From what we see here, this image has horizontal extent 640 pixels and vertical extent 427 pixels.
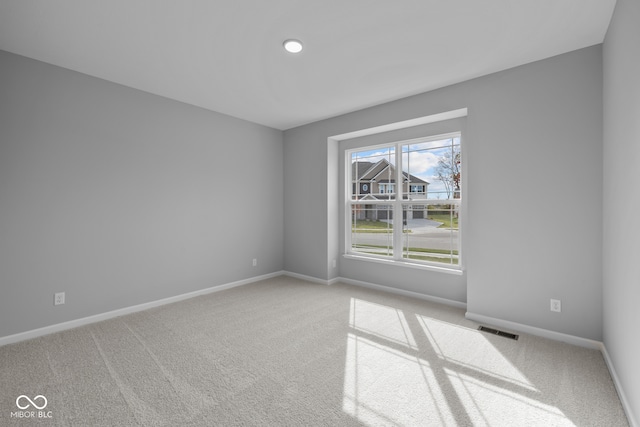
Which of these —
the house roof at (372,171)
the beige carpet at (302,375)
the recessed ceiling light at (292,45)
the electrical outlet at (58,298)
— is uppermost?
the recessed ceiling light at (292,45)

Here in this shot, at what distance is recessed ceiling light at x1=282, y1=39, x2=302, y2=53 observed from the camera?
7.92ft

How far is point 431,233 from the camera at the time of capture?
12.7 feet

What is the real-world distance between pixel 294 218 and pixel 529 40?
374 cm

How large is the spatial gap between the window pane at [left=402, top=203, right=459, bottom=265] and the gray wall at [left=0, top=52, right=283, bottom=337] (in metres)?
2.44

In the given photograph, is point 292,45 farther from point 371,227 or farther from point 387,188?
point 371,227

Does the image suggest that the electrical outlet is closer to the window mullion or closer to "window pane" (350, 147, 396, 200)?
"window pane" (350, 147, 396, 200)

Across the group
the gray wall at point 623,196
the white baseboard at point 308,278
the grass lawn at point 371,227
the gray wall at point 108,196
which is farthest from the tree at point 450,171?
the gray wall at point 108,196

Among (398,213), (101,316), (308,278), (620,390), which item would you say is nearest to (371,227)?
(398,213)

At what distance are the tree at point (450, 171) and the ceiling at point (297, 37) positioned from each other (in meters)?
0.89

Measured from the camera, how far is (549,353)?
241cm

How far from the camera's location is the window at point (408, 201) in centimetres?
370

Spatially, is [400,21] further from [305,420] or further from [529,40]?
[305,420]

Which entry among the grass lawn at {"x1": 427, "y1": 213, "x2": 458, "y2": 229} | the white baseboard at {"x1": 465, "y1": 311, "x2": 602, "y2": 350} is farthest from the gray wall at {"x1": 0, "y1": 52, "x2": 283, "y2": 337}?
the white baseboard at {"x1": 465, "y1": 311, "x2": 602, "y2": 350}

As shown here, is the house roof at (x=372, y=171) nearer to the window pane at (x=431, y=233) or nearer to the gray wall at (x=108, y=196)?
the window pane at (x=431, y=233)
